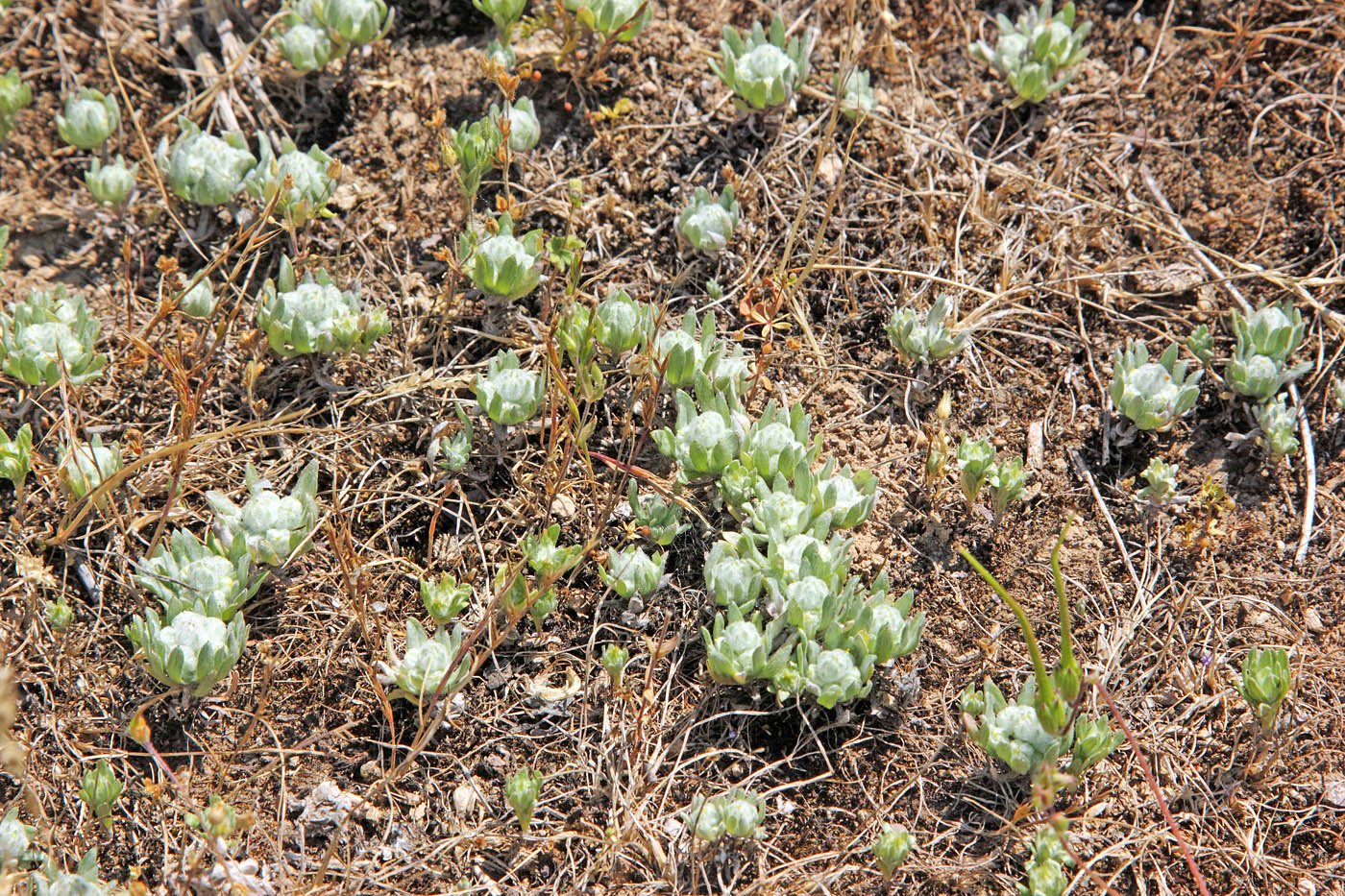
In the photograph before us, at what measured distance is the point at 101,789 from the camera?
2354mm

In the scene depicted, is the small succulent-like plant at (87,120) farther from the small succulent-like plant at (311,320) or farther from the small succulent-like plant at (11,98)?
the small succulent-like plant at (311,320)

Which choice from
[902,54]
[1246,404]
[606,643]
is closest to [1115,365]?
[1246,404]

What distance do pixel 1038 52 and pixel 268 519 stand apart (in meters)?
2.69

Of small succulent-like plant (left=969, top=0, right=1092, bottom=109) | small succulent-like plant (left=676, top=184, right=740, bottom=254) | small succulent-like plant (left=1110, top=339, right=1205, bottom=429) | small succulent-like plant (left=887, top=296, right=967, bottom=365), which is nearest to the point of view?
small succulent-like plant (left=1110, top=339, right=1205, bottom=429)

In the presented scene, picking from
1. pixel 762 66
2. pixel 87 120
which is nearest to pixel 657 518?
pixel 762 66

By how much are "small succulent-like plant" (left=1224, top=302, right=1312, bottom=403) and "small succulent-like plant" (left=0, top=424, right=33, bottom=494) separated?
3.25 metres

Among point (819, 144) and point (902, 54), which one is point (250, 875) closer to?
point (819, 144)

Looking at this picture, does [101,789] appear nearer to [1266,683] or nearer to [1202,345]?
[1266,683]

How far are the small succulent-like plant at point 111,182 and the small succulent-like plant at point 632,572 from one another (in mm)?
1907

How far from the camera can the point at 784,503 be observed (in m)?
2.63

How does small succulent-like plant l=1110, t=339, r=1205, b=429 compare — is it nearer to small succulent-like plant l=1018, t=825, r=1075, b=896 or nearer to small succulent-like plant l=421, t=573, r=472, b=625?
small succulent-like plant l=1018, t=825, r=1075, b=896

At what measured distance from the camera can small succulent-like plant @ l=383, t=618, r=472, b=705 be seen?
248 centimetres

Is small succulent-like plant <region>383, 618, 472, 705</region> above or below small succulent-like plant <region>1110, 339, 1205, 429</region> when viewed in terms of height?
below

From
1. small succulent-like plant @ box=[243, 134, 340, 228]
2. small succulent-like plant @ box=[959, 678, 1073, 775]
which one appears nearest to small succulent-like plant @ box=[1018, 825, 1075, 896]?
small succulent-like plant @ box=[959, 678, 1073, 775]
